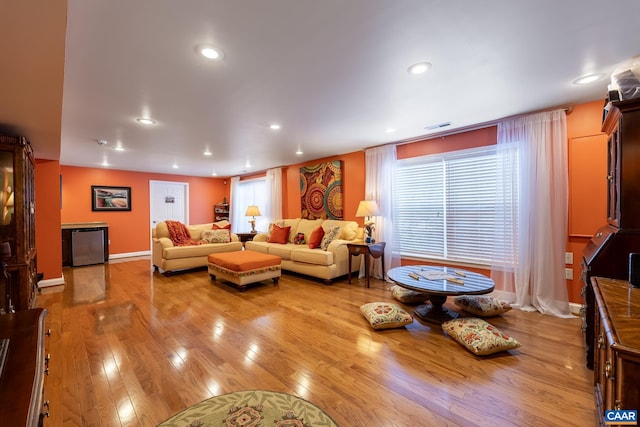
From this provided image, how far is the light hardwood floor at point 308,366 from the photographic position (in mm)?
1584

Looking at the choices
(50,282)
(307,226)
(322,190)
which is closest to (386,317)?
(307,226)

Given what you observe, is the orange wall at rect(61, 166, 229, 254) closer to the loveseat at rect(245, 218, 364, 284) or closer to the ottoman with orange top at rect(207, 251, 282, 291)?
the loveseat at rect(245, 218, 364, 284)

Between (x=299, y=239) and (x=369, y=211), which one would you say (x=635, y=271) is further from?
(x=299, y=239)

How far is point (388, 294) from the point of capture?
372 cm

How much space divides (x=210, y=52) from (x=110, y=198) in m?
6.48

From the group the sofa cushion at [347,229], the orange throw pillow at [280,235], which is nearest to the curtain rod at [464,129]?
the sofa cushion at [347,229]

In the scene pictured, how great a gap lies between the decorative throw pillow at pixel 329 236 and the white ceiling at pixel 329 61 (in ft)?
6.04

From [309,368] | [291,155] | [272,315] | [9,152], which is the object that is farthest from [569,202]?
[9,152]

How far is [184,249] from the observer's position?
498cm

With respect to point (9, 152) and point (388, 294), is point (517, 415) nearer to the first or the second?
point (388, 294)

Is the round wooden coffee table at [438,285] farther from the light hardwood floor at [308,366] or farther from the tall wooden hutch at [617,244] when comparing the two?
the tall wooden hutch at [617,244]

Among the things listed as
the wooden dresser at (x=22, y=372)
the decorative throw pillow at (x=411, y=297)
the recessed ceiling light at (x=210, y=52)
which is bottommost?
the decorative throw pillow at (x=411, y=297)

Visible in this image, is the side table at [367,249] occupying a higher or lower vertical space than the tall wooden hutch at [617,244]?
lower

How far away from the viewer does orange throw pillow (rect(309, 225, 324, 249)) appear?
4910mm
